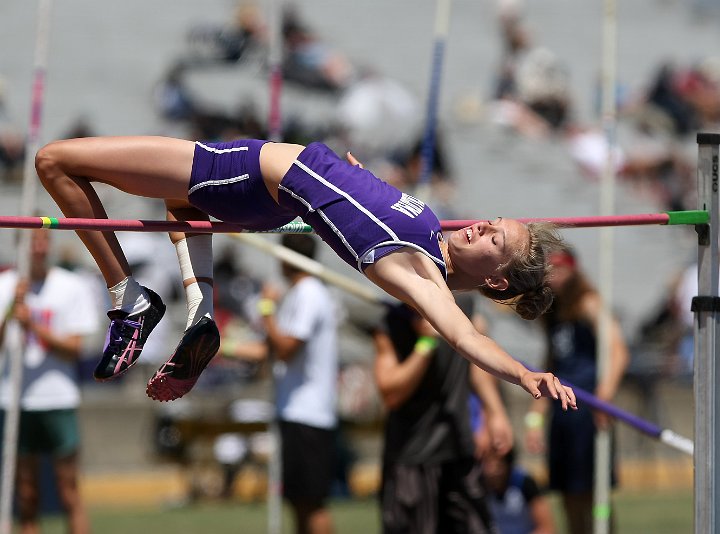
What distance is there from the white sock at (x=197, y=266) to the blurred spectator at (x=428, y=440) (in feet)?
4.35

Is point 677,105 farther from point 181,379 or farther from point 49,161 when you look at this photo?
point 49,161

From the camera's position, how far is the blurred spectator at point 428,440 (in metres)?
5.93

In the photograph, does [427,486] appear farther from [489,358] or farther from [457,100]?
[457,100]

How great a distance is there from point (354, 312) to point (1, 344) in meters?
5.09

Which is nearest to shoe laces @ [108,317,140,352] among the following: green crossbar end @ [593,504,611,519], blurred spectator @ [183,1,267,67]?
green crossbar end @ [593,504,611,519]

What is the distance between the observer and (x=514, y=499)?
24.4 feet

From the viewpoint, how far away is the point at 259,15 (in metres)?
15.7

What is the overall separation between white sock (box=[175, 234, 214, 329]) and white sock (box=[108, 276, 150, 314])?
0.20 meters

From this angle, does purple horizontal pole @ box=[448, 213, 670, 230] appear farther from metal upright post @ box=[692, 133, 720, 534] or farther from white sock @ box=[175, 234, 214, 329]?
white sock @ box=[175, 234, 214, 329]

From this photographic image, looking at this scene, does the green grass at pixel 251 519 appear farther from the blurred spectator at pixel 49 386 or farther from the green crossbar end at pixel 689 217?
the green crossbar end at pixel 689 217

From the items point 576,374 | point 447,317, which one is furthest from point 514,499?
point 447,317

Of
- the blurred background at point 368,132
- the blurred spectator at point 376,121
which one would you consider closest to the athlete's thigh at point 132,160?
the blurred background at point 368,132

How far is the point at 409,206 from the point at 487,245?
286 mm

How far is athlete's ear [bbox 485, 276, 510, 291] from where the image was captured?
4.52m
